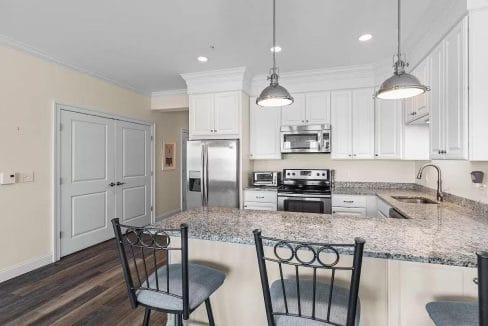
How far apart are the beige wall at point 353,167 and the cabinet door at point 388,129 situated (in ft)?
1.31

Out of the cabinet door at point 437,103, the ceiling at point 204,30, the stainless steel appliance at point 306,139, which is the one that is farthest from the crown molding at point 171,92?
the cabinet door at point 437,103

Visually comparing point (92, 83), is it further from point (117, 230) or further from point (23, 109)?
point (117, 230)

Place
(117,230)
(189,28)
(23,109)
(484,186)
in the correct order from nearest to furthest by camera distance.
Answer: (117,230), (484,186), (189,28), (23,109)

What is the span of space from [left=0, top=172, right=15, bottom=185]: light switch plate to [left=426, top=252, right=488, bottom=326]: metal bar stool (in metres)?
3.78

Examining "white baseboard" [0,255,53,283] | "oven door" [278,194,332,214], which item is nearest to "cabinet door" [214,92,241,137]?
"oven door" [278,194,332,214]

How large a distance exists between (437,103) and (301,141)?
1.89 m

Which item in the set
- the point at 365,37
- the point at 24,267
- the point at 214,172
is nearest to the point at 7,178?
the point at 24,267

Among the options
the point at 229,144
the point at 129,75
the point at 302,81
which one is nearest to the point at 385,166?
the point at 302,81

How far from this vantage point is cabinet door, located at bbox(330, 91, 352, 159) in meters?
3.83

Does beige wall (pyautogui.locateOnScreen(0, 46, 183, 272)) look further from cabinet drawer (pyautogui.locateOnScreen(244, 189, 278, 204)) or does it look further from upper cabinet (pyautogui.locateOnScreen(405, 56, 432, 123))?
upper cabinet (pyautogui.locateOnScreen(405, 56, 432, 123))

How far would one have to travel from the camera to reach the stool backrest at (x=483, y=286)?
0.85 m

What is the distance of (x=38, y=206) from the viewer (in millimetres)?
3160

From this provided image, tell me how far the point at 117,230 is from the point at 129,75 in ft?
10.8

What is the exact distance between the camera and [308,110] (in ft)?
13.0
